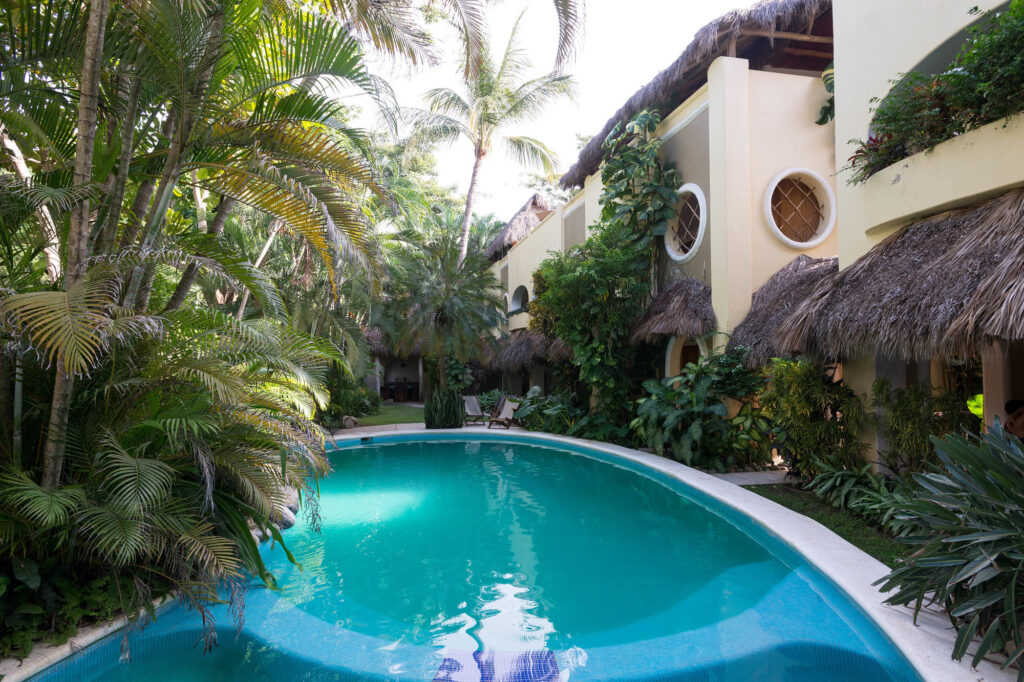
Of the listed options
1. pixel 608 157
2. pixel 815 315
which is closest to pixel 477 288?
pixel 608 157

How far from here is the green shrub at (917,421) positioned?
5.41m

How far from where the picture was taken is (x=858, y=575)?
13.5 ft

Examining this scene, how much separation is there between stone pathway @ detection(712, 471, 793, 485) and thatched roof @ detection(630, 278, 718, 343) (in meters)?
2.60

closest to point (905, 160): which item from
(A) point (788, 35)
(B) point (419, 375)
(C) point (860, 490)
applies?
(C) point (860, 490)

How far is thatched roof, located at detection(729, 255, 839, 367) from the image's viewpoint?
8156 mm

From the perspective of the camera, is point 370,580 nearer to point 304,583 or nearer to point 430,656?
point 304,583

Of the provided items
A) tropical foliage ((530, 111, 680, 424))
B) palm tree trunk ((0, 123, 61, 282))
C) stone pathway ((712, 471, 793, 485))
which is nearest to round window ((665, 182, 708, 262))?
tropical foliage ((530, 111, 680, 424))

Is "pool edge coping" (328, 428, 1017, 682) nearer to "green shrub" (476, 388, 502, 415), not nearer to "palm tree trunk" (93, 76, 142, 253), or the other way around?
"palm tree trunk" (93, 76, 142, 253)

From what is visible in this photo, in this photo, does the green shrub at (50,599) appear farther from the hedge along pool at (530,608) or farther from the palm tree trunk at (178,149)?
the palm tree trunk at (178,149)

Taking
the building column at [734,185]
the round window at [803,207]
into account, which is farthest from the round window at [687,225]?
the round window at [803,207]

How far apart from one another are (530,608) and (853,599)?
88.3 inches

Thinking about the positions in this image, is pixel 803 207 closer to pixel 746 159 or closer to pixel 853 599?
pixel 746 159

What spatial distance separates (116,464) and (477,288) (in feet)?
39.1

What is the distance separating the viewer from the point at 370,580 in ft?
15.9
